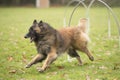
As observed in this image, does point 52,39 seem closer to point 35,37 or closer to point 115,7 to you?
point 35,37

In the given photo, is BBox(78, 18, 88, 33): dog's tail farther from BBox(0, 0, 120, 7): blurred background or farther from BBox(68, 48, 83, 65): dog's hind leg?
BBox(0, 0, 120, 7): blurred background

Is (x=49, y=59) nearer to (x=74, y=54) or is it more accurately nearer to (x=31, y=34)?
(x=31, y=34)

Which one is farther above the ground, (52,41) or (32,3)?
(52,41)

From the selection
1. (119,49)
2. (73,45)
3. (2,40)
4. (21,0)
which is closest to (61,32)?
(73,45)

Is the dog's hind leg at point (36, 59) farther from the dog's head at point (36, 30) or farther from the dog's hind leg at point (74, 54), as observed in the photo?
the dog's hind leg at point (74, 54)

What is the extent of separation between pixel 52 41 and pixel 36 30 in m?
0.49

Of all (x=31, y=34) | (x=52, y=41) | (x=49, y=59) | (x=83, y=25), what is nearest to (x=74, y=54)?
(x=83, y=25)

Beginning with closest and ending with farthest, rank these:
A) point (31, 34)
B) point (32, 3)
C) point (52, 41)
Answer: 1. point (31, 34)
2. point (52, 41)
3. point (32, 3)

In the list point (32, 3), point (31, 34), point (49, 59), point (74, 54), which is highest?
point (31, 34)

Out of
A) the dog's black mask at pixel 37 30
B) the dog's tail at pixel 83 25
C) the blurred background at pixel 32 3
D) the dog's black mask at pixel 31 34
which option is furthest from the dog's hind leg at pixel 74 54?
the blurred background at pixel 32 3

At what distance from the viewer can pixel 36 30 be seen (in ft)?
28.2

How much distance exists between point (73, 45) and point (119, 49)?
278 cm

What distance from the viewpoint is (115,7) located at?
27672 millimetres

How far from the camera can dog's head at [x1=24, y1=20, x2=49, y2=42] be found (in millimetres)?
8523
